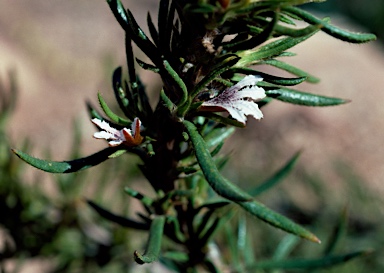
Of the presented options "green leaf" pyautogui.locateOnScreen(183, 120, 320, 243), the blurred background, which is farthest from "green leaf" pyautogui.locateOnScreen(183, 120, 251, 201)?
the blurred background

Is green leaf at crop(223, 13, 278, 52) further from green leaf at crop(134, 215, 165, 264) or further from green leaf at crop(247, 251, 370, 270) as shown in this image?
green leaf at crop(247, 251, 370, 270)

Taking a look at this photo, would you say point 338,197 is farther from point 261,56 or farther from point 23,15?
point 23,15

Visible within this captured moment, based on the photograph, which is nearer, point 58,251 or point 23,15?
point 58,251

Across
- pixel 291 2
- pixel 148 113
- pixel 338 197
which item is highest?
pixel 291 2

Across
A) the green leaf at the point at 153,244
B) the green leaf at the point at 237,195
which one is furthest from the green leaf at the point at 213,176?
the green leaf at the point at 153,244

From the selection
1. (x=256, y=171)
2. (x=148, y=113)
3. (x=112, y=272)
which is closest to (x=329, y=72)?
(x=256, y=171)
